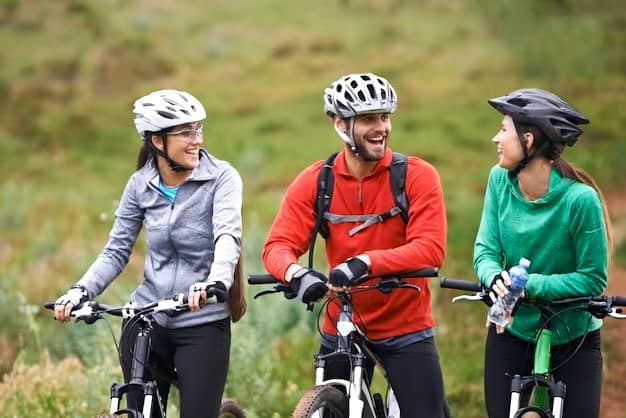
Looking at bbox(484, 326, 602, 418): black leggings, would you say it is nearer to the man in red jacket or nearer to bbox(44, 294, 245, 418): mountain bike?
the man in red jacket

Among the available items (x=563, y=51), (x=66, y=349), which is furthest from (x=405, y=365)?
(x=563, y=51)

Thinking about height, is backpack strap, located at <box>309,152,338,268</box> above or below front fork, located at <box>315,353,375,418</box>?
above

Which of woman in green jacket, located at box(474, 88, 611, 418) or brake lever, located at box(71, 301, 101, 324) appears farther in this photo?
brake lever, located at box(71, 301, 101, 324)

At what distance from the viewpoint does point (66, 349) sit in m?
12.6

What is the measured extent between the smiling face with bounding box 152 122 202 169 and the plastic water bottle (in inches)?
68.5

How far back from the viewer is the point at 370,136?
7109 mm

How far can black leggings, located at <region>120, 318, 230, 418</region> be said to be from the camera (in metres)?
7.15

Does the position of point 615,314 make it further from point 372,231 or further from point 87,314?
point 87,314

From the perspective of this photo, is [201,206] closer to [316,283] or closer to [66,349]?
[316,283]

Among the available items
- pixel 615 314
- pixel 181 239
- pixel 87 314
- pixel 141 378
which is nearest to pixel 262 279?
pixel 181 239

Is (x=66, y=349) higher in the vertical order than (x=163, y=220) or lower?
lower

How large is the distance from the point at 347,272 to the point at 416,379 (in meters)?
0.79

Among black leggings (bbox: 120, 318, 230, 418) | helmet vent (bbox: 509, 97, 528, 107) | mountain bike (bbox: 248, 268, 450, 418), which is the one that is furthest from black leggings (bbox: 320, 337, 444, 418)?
helmet vent (bbox: 509, 97, 528, 107)

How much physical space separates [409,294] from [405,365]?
36cm
